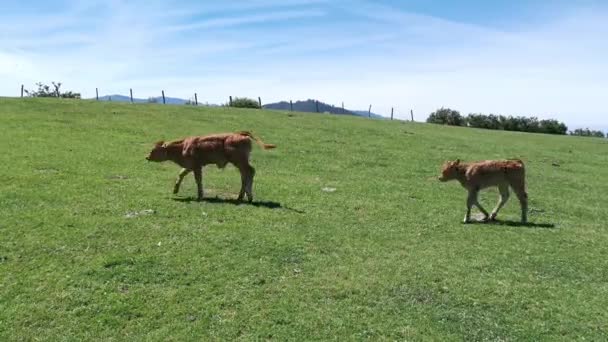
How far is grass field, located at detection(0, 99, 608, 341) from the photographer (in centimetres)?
889

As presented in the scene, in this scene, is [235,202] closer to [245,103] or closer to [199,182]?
[199,182]

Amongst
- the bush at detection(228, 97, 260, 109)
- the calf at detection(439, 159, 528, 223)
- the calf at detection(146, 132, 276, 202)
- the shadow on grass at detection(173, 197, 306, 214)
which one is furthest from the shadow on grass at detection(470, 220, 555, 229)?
the bush at detection(228, 97, 260, 109)

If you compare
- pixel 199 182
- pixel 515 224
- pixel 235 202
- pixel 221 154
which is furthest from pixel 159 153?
pixel 515 224

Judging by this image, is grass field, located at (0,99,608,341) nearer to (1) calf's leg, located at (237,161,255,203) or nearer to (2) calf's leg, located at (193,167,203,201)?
(2) calf's leg, located at (193,167,203,201)

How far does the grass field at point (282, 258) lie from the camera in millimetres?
8891

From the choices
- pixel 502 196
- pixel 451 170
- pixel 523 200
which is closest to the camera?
pixel 523 200

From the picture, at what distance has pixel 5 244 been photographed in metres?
11.2

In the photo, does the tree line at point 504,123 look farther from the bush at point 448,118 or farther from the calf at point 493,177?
the calf at point 493,177

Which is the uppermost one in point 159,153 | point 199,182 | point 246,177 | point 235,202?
point 159,153

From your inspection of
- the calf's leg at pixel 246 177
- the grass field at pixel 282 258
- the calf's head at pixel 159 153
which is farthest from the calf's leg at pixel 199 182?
the calf's head at pixel 159 153

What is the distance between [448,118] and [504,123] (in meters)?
6.43

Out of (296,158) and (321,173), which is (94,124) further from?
(321,173)

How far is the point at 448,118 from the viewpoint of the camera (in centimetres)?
7112

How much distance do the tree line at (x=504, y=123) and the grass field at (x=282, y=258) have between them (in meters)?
48.5
